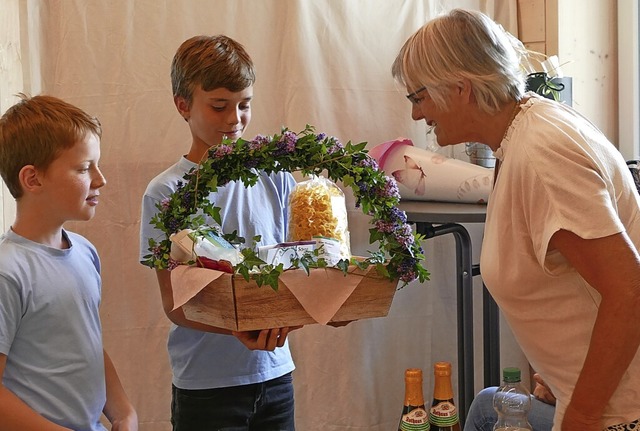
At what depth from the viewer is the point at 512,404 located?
1.54 metres

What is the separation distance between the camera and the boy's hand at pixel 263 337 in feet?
4.15

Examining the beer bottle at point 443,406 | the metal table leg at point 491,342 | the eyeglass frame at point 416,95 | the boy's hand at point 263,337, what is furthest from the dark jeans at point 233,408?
the metal table leg at point 491,342

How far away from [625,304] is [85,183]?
87cm

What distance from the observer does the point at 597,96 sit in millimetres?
2576

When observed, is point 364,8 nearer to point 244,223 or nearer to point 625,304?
point 244,223

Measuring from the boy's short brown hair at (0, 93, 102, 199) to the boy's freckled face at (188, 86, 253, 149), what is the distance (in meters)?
0.22

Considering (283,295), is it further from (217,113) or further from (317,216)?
(217,113)

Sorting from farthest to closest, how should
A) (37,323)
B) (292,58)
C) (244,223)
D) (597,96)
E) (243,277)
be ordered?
(597,96), (292,58), (244,223), (37,323), (243,277)

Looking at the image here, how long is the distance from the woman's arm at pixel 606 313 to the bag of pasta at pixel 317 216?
1.21 feet

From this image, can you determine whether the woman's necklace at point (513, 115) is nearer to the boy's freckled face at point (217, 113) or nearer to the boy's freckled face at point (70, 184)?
the boy's freckled face at point (217, 113)

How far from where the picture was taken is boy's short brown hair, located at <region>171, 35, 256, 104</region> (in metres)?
1.53

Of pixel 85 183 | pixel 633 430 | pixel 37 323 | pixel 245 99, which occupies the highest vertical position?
pixel 245 99

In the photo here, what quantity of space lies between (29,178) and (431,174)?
1132 mm

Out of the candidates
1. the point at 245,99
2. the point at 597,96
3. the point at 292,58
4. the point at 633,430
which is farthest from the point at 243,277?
the point at 597,96
